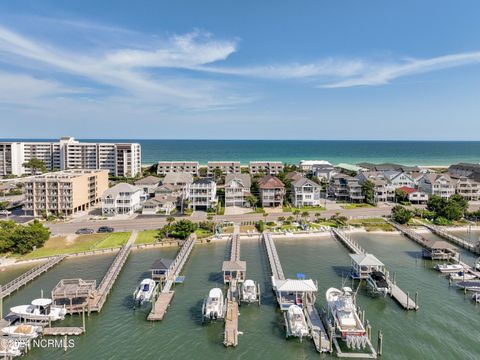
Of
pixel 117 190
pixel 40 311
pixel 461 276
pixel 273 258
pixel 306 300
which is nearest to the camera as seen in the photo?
pixel 40 311

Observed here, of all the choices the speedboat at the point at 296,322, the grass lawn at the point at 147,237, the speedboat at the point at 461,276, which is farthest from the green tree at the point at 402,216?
the grass lawn at the point at 147,237

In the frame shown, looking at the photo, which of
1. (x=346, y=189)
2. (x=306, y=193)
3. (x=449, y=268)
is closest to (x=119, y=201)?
(x=306, y=193)

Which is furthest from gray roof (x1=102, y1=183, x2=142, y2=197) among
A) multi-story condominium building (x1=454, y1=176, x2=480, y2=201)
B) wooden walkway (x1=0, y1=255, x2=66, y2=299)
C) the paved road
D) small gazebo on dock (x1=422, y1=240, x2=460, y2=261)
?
multi-story condominium building (x1=454, y1=176, x2=480, y2=201)

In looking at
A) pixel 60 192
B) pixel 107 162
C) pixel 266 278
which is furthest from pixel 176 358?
pixel 107 162

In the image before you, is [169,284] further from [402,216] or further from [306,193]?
[306,193]

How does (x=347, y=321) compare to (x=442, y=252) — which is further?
(x=442, y=252)

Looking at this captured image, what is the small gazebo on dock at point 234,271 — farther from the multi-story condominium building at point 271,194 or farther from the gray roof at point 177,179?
the gray roof at point 177,179
